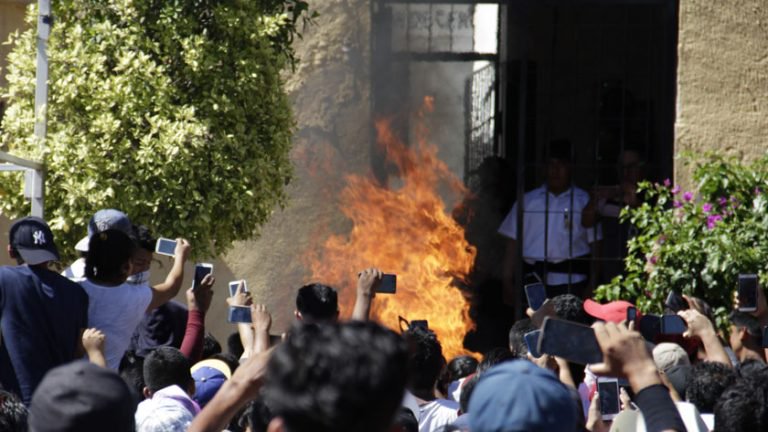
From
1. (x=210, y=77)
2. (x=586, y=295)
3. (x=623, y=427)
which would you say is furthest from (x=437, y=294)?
(x=623, y=427)

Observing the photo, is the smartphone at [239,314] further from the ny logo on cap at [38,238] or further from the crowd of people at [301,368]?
the ny logo on cap at [38,238]

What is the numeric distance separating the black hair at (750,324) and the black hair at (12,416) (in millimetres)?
4841

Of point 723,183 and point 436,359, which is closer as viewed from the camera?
point 436,359

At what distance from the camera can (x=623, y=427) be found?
4152mm

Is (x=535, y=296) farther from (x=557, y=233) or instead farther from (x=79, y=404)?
(x=557, y=233)

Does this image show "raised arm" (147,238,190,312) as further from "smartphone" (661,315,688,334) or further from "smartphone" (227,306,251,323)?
"smartphone" (661,315,688,334)

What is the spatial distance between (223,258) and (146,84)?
247cm

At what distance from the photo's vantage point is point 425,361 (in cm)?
632

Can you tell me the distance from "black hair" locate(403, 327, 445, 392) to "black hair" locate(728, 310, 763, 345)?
83.3 inches

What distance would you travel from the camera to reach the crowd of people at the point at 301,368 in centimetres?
252

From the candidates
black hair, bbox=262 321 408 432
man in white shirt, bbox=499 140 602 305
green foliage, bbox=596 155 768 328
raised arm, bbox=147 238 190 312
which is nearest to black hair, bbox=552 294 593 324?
raised arm, bbox=147 238 190 312

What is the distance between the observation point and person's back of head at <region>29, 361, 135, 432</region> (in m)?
3.04

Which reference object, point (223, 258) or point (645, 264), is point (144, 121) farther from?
point (645, 264)

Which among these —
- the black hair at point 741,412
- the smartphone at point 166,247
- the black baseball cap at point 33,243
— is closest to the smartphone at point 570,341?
the black hair at point 741,412
